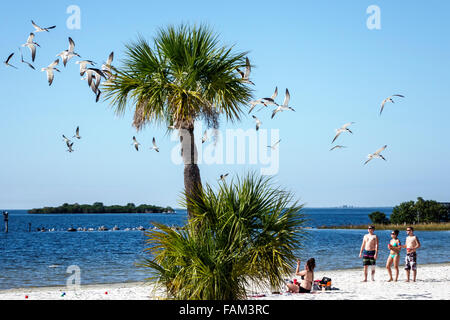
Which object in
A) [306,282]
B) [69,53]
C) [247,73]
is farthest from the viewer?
[69,53]

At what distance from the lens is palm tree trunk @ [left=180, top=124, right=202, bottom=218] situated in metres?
14.1

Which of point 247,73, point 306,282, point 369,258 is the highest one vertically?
point 247,73

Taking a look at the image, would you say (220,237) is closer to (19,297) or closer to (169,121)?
(169,121)

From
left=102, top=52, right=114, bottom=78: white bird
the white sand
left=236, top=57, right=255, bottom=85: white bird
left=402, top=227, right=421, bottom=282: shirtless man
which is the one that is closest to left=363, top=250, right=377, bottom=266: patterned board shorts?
the white sand

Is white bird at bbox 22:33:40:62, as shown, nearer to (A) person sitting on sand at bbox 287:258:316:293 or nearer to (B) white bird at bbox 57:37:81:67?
(B) white bird at bbox 57:37:81:67

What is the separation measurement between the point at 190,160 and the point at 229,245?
9.15 ft

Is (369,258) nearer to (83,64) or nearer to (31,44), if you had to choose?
(83,64)

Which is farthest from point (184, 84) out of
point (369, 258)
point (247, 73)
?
point (369, 258)

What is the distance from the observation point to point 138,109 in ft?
47.5

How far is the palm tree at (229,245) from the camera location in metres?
12.1

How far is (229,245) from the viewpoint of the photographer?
12.6 meters

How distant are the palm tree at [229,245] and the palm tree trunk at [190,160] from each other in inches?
31.2
